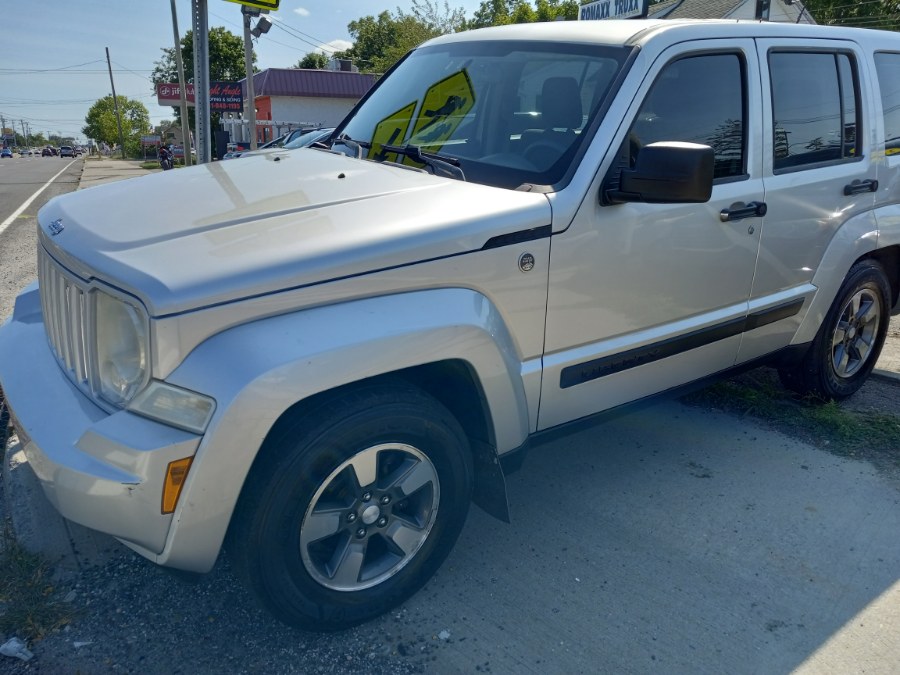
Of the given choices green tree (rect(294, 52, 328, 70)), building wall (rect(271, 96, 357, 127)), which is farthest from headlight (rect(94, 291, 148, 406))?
green tree (rect(294, 52, 328, 70))

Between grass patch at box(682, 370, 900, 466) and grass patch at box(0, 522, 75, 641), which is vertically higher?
grass patch at box(0, 522, 75, 641)

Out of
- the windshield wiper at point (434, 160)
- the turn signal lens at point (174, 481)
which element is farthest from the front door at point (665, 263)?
the turn signal lens at point (174, 481)

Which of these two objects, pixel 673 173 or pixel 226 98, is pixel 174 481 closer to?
pixel 673 173

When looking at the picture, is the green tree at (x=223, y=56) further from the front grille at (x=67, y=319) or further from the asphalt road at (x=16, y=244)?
the front grille at (x=67, y=319)

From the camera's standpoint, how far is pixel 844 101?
3.73m

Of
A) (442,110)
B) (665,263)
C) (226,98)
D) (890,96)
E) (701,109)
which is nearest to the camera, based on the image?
(665,263)

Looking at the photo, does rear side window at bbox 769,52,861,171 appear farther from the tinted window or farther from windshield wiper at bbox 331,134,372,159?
windshield wiper at bbox 331,134,372,159

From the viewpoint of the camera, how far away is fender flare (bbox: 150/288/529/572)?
1.92 meters

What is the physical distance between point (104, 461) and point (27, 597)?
0.91m

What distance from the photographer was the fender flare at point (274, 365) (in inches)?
75.7

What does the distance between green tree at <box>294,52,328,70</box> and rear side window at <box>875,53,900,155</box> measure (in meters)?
68.5

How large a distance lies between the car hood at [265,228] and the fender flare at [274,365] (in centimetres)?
12

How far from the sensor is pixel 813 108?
3.57 meters

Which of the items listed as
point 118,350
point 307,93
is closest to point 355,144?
point 118,350
